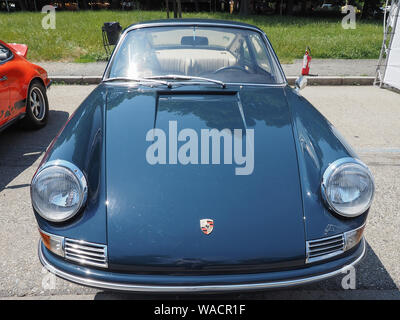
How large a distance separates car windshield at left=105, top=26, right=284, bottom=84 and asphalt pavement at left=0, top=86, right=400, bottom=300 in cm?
153

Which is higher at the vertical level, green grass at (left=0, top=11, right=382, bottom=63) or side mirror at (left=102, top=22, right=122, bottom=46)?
side mirror at (left=102, top=22, right=122, bottom=46)

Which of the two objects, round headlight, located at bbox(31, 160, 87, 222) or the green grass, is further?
the green grass

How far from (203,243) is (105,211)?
1.72 feet

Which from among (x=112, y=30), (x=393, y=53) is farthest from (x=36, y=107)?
(x=393, y=53)

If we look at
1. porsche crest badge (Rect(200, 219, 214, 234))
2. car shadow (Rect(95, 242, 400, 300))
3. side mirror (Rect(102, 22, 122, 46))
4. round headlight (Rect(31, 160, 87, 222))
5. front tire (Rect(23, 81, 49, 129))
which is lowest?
car shadow (Rect(95, 242, 400, 300))

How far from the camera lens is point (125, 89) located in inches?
101

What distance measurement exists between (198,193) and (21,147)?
11.6 ft

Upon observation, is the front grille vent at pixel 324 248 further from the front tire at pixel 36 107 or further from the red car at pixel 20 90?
the front tire at pixel 36 107

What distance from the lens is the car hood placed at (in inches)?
61.6

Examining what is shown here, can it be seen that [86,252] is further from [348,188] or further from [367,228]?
[367,228]

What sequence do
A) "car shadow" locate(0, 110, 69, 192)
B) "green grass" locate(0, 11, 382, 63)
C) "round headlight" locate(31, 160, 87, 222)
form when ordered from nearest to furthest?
"round headlight" locate(31, 160, 87, 222) → "car shadow" locate(0, 110, 69, 192) → "green grass" locate(0, 11, 382, 63)

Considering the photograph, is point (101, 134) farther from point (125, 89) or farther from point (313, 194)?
point (313, 194)

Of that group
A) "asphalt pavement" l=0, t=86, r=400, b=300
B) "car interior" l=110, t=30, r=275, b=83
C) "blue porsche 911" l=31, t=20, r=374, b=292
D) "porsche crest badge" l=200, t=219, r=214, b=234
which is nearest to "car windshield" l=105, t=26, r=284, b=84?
"car interior" l=110, t=30, r=275, b=83

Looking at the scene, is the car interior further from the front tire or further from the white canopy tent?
the white canopy tent
